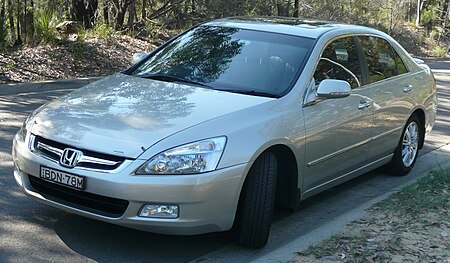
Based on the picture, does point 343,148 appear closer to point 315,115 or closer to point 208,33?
point 315,115

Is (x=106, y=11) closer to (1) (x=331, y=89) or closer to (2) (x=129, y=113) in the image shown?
(1) (x=331, y=89)

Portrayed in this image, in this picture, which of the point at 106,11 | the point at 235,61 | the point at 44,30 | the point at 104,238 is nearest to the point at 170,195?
the point at 104,238

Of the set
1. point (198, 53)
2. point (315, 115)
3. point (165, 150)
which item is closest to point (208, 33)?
point (198, 53)

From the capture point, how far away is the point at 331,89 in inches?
200

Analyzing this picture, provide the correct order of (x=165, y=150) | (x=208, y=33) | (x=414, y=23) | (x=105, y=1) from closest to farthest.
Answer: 1. (x=165, y=150)
2. (x=208, y=33)
3. (x=105, y=1)
4. (x=414, y=23)

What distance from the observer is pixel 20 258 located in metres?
4.18

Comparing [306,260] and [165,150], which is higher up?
[165,150]

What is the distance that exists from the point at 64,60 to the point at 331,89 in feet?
27.3

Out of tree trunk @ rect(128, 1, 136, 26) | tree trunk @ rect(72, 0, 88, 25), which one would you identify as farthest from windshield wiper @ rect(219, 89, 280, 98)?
tree trunk @ rect(128, 1, 136, 26)

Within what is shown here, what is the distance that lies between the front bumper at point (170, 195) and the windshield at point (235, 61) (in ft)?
3.53

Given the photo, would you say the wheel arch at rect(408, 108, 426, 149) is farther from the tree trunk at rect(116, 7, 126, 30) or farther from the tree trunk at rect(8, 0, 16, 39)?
the tree trunk at rect(116, 7, 126, 30)

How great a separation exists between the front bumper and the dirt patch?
7306 millimetres

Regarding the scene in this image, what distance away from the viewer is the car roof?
18.6 ft

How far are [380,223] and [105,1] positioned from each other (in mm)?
12624
